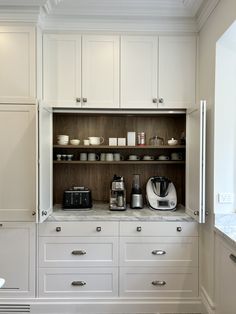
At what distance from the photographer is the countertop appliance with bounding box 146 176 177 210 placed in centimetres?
287

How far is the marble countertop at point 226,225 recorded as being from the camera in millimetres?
2018

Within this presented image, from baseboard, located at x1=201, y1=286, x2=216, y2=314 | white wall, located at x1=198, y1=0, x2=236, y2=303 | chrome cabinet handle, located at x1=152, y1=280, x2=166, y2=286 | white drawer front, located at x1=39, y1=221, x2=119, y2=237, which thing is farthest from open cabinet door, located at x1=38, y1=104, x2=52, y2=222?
baseboard, located at x1=201, y1=286, x2=216, y2=314

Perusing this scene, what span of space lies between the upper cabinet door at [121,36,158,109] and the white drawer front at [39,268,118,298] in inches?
61.5

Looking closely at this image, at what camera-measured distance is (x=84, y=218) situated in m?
2.58

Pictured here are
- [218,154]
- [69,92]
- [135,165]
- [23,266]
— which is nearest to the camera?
[218,154]

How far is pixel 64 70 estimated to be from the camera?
107 inches

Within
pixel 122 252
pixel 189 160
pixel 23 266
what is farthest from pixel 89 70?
pixel 23 266

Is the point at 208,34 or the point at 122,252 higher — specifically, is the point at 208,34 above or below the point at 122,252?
above

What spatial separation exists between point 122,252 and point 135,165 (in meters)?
0.97

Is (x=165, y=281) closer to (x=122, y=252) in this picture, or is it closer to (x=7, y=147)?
(x=122, y=252)

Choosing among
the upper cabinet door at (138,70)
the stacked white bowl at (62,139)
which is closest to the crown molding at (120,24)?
the upper cabinet door at (138,70)

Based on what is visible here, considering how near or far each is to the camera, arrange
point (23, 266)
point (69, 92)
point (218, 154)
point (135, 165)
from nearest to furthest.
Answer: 1. point (218, 154)
2. point (23, 266)
3. point (69, 92)
4. point (135, 165)

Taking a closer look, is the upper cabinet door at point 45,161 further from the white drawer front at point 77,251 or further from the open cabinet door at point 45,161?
the white drawer front at point 77,251

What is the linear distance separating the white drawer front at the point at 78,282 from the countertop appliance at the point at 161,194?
29.2 inches
